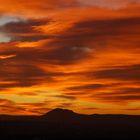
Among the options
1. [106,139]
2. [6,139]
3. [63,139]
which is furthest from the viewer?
[106,139]

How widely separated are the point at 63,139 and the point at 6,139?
19.3 m

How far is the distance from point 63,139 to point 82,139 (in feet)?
20.8

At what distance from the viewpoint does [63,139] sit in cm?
13788

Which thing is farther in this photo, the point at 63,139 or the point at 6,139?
the point at 63,139

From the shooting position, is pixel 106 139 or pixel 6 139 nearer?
pixel 6 139

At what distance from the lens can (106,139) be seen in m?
149

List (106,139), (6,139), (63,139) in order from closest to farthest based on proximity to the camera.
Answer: (6,139), (63,139), (106,139)

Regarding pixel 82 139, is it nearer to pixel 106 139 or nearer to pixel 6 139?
pixel 106 139

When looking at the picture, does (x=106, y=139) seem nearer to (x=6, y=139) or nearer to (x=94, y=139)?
(x=94, y=139)

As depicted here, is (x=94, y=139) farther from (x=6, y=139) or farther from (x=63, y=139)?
(x=6, y=139)

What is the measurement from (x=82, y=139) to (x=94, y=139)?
511cm

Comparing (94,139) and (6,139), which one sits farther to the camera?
(94,139)

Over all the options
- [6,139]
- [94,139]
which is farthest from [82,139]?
[6,139]

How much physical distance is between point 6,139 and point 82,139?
25.6m
